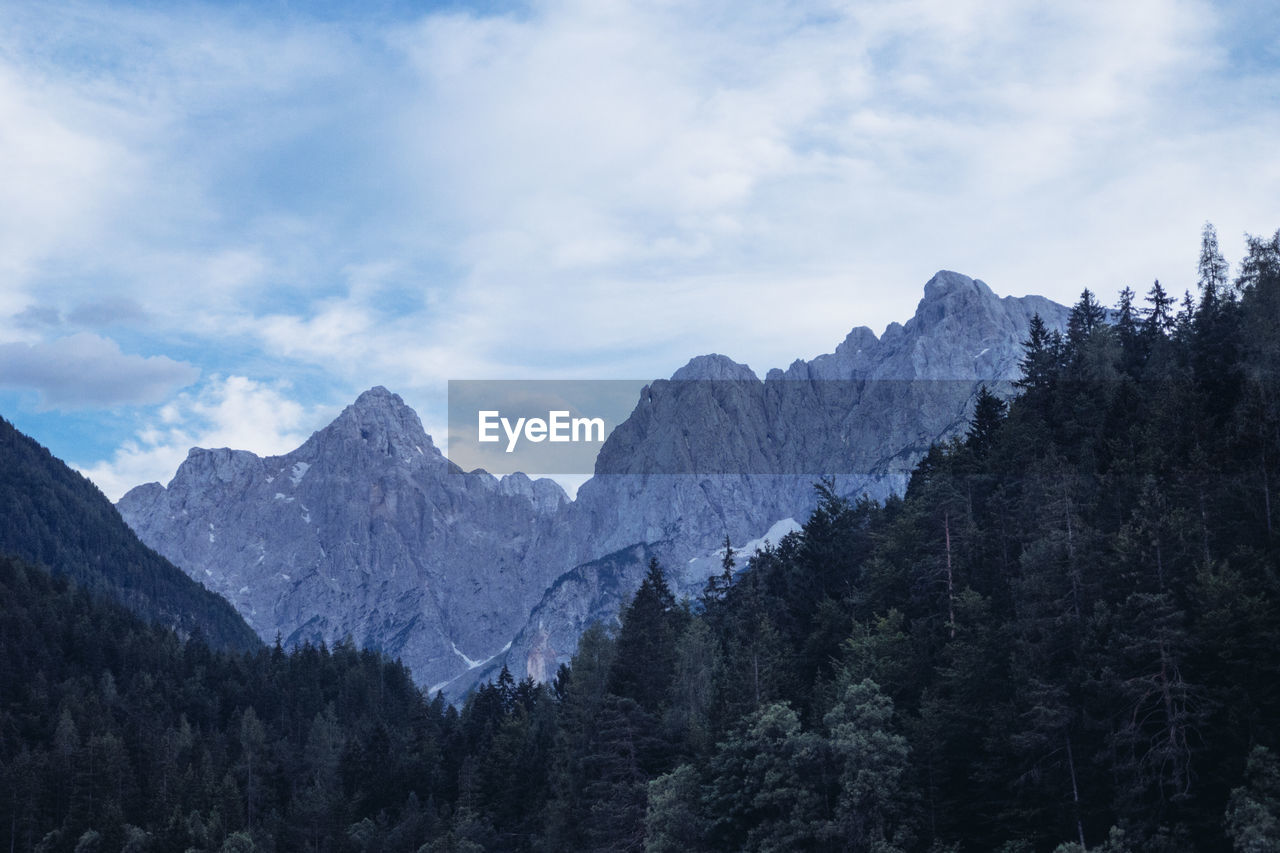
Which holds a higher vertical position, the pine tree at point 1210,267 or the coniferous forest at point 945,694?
the pine tree at point 1210,267

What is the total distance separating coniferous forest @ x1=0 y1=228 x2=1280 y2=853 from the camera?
A: 6241 centimetres

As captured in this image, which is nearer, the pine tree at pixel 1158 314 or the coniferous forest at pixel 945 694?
the coniferous forest at pixel 945 694

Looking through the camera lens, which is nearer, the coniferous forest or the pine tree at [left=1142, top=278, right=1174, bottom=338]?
the coniferous forest

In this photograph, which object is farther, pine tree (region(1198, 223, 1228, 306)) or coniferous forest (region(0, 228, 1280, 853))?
pine tree (region(1198, 223, 1228, 306))

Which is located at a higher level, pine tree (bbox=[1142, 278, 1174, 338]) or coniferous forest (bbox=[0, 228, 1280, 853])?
pine tree (bbox=[1142, 278, 1174, 338])

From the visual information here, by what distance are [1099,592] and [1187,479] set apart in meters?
10.5

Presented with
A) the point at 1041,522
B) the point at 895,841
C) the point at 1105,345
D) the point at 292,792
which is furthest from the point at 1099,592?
the point at 292,792

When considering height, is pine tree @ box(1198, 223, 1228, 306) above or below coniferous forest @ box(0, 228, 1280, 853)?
above

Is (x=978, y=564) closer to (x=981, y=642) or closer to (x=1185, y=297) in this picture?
(x=981, y=642)

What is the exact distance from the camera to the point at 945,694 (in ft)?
270

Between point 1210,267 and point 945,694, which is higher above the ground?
point 1210,267

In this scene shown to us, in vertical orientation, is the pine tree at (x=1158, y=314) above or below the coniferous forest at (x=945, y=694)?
above

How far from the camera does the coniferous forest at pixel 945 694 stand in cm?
6241

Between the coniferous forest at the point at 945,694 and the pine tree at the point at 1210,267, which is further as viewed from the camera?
the pine tree at the point at 1210,267
